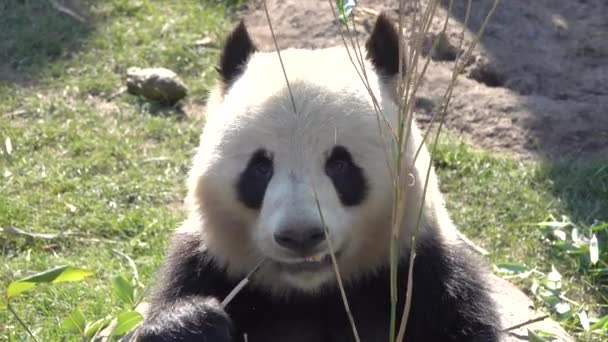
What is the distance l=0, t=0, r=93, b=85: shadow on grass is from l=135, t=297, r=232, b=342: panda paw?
172 inches

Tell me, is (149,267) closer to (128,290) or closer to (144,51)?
(128,290)

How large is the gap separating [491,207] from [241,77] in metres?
2.74

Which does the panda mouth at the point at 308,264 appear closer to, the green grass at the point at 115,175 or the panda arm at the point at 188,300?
the panda arm at the point at 188,300

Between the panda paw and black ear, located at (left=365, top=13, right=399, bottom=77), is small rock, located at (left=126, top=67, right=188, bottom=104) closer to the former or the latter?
black ear, located at (left=365, top=13, right=399, bottom=77)

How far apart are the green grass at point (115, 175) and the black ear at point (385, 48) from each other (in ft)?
6.20

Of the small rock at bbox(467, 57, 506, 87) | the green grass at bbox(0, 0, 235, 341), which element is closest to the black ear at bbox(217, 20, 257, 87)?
the green grass at bbox(0, 0, 235, 341)

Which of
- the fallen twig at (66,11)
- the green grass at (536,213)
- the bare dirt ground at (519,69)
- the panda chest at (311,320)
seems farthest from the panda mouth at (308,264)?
the fallen twig at (66,11)

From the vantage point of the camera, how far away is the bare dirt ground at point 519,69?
6.96 m

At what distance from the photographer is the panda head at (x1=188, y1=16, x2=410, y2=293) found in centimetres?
356

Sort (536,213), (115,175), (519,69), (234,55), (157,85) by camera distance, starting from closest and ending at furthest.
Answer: (234,55), (536,213), (115,175), (157,85), (519,69)

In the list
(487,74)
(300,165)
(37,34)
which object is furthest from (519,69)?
(300,165)

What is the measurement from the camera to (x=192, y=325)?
3.78 m

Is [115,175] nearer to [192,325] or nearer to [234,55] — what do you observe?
[234,55]

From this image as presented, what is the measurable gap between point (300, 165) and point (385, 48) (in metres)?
0.83
